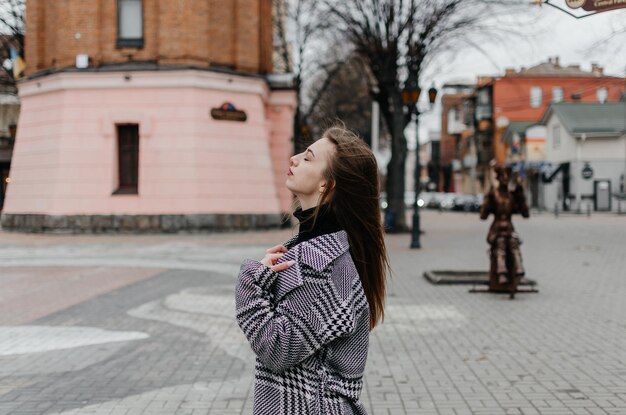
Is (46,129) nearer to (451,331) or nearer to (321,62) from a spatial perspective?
(321,62)

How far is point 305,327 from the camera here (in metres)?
2.19

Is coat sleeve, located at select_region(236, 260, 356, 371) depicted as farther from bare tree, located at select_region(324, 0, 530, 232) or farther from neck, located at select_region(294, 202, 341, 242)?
bare tree, located at select_region(324, 0, 530, 232)

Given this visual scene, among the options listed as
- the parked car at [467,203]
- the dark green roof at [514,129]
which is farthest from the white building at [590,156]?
the dark green roof at [514,129]

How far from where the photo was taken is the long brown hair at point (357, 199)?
2381 millimetres

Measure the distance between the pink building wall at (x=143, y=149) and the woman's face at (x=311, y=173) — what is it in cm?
2128

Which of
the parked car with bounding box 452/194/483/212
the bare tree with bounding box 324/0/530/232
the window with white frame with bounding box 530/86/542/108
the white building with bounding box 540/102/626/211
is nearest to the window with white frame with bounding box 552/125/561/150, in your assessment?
the white building with bounding box 540/102/626/211

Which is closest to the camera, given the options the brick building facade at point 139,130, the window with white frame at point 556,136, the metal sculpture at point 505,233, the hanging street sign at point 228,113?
the metal sculpture at point 505,233

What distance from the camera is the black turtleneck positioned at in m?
2.36

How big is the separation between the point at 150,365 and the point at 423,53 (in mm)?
20591

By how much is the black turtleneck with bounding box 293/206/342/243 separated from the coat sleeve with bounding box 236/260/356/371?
0.21 metres

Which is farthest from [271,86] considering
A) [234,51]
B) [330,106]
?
[330,106]

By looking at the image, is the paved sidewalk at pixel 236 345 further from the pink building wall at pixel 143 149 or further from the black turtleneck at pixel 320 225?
the pink building wall at pixel 143 149

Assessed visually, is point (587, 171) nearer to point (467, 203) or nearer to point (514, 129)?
point (467, 203)

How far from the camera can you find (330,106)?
47.3 metres
